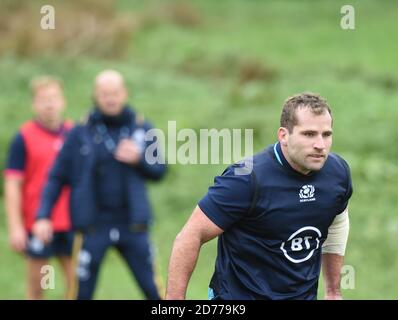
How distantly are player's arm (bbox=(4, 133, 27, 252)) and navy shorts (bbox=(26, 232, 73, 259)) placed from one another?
109 mm

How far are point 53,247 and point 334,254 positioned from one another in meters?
4.31

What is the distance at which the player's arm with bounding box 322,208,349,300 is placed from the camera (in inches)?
245

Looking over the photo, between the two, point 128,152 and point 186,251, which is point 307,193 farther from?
point 128,152

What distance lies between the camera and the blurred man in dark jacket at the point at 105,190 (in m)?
9.18

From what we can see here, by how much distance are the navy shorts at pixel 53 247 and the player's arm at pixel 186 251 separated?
13.9 ft

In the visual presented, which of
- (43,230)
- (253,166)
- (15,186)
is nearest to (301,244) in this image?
(253,166)

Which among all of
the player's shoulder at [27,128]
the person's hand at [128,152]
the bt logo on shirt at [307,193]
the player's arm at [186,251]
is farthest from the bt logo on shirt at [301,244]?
the player's shoulder at [27,128]

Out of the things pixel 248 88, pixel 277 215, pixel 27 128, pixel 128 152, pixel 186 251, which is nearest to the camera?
pixel 186 251

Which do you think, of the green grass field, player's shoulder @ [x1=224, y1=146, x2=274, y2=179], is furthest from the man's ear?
the green grass field

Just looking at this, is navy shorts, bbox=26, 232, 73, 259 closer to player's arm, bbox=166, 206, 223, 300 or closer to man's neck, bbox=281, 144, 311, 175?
player's arm, bbox=166, 206, 223, 300

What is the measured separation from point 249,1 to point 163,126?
24210mm

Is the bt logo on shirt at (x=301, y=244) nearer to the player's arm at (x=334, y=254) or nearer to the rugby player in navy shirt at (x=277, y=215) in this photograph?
the rugby player in navy shirt at (x=277, y=215)

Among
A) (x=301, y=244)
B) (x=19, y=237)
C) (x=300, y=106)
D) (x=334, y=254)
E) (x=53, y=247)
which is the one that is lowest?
(x=53, y=247)

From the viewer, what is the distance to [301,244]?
19.6 ft
